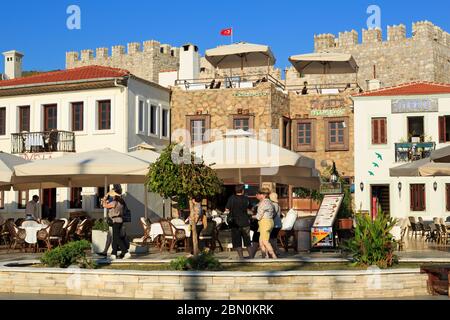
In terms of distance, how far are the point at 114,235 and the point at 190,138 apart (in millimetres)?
15812

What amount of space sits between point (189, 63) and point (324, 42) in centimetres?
1852

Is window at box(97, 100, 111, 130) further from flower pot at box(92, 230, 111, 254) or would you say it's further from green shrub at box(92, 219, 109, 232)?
flower pot at box(92, 230, 111, 254)

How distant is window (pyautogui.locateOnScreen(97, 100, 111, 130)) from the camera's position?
27.7 meters

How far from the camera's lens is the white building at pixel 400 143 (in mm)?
28172

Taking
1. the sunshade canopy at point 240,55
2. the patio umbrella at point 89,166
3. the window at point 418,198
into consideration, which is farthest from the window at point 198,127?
the patio umbrella at point 89,166

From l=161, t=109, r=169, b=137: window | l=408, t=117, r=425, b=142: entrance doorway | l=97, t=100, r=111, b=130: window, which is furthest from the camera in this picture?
l=161, t=109, r=169, b=137: window

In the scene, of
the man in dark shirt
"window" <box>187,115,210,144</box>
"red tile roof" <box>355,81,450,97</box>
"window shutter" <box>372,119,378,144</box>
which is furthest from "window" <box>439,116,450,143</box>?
the man in dark shirt

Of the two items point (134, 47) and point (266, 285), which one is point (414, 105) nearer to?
point (266, 285)

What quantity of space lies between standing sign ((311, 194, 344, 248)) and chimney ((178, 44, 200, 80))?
56.3ft

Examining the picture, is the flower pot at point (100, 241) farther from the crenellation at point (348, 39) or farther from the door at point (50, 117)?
the crenellation at point (348, 39)

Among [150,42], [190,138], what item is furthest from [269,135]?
[150,42]

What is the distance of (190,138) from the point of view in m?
30.3
